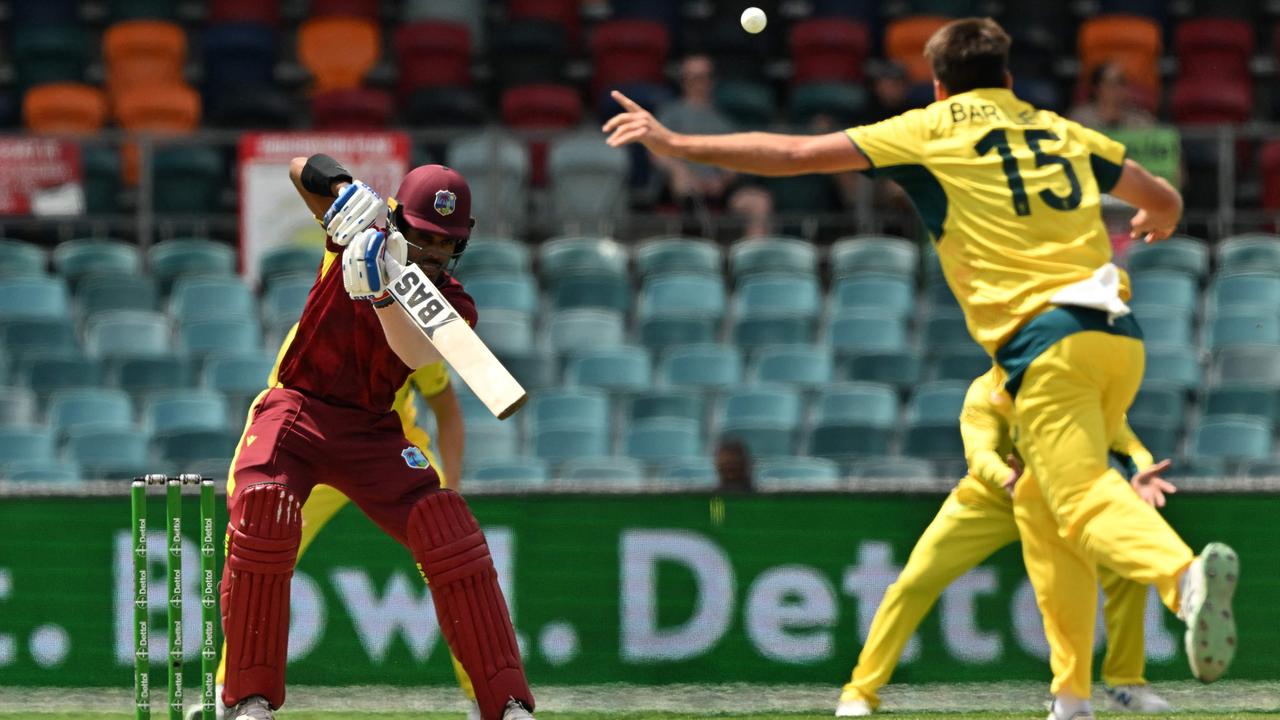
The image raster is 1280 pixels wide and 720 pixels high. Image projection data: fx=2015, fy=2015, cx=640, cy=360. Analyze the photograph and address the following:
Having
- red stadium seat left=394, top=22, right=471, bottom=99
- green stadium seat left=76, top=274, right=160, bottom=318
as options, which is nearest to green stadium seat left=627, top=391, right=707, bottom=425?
green stadium seat left=76, top=274, right=160, bottom=318

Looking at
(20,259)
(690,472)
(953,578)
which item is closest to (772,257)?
(690,472)

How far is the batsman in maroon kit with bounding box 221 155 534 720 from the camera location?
18.7 feet

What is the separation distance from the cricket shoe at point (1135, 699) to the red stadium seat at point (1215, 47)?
9.20m

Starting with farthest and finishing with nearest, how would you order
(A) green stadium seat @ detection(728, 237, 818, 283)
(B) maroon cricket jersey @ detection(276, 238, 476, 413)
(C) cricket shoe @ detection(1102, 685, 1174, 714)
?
(A) green stadium seat @ detection(728, 237, 818, 283)
(C) cricket shoe @ detection(1102, 685, 1174, 714)
(B) maroon cricket jersey @ detection(276, 238, 476, 413)

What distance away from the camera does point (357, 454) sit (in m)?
5.99

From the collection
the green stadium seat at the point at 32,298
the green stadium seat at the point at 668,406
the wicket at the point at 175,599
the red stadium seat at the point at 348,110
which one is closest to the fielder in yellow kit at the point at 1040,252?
the wicket at the point at 175,599

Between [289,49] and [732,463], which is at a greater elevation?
[289,49]

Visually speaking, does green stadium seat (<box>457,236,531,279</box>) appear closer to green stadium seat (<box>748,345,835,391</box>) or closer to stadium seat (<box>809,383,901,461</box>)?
green stadium seat (<box>748,345,835,391</box>)

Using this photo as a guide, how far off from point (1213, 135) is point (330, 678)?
23.7 feet

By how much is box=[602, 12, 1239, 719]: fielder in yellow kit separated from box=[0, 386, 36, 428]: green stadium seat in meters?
6.92

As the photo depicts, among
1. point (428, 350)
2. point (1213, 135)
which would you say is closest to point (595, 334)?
point (1213, 135)

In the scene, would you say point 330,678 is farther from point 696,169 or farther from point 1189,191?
point 1189,191

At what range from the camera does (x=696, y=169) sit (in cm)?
1310

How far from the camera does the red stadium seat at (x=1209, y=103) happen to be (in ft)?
48.3
